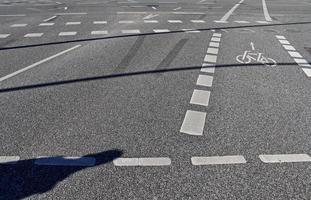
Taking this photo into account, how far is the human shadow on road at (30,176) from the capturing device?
4.55 meters

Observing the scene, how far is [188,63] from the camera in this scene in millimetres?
10266

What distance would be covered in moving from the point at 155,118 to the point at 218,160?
5.57ft

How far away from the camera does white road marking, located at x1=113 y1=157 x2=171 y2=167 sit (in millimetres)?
5191

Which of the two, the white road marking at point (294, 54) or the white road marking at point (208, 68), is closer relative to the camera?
the white road marking at point (208, 68)

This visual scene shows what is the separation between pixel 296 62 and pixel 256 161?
615cm

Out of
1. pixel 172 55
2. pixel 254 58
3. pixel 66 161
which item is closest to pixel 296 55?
pixel 254 58

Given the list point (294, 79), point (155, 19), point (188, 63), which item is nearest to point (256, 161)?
point (294, 79)

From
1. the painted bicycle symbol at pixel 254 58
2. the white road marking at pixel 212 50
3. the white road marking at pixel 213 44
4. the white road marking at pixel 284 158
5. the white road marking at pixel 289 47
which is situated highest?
the white road marking at pixel 284 158

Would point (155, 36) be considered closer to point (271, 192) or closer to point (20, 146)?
point (20, 146)

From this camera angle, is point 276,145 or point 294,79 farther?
point 294,79

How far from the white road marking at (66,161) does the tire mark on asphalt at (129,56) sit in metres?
4.45

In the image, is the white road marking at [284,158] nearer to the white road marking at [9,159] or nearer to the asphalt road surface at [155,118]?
the asphalt road surface at [155,118]

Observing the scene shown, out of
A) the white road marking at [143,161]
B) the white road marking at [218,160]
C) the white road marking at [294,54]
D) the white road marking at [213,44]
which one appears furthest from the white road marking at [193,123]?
the white road marking at [213,44]

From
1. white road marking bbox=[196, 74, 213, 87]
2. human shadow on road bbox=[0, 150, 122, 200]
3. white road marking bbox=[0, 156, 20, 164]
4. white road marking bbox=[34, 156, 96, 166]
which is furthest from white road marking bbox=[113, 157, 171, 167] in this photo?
→ white road marking bbox=[196, 74, 213, 87]
